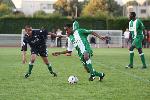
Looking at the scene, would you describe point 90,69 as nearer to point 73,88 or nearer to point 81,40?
point 81,40

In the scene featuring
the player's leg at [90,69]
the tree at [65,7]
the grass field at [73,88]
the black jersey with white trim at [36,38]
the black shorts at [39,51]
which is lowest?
the grass field at [73,88]

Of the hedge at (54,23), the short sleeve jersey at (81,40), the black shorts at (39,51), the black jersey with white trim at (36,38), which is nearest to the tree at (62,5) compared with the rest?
the hedge at (54,23)

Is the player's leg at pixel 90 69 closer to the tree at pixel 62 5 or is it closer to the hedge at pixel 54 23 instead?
the hedge at pixel 54 23

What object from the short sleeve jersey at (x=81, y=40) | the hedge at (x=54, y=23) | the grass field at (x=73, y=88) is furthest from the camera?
the hedge at (x=54, y=23)

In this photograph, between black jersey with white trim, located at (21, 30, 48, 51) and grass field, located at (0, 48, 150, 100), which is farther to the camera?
black jersey with white trim, located at (21, 30, 48, 51)

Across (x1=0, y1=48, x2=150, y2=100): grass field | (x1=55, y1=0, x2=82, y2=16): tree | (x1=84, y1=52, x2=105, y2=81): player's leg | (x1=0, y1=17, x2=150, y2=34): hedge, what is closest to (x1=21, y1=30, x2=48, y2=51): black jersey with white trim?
(x1=0, y1=48, x2=150, y2=100): grass field

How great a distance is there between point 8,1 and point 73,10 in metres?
17.0

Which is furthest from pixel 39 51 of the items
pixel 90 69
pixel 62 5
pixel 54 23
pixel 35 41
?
pixel 62 5

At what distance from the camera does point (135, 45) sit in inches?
816

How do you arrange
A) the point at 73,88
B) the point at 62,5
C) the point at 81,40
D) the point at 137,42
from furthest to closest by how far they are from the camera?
the point at 62,5 → the point at 137,42 → the point at 81,40 → the point at 73,88

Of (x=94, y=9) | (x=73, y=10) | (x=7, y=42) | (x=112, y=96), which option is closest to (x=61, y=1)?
(x=73, y=10)

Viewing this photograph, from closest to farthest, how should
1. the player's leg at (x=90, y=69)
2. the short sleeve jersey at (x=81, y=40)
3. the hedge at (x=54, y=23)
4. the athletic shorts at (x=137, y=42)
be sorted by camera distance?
the player's leg at (x=90, y=69)
the short sleeve jersey at (x=81, y=40)
the athletic shorts at (x=137, y=42)
the hedge at (x=54, y=23)

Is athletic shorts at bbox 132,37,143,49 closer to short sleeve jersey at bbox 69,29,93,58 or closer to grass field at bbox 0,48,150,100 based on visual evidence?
grass field at bbox 0,48,150,100

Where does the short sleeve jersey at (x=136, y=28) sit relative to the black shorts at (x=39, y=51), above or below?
above
